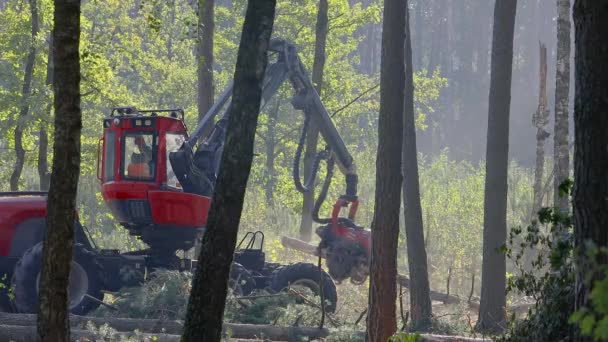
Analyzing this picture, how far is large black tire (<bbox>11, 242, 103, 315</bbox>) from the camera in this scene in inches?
577

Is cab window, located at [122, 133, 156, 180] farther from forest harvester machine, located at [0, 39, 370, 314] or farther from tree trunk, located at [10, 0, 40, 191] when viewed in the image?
tree trunk, located at [10, 0, 40, 191]

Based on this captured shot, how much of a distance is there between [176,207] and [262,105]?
2.98 metres

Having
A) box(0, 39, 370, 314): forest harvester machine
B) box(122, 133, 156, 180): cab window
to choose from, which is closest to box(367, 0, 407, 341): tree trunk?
box(0, 39, 370, 314): forest harvester machine

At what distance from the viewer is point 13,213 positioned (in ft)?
51.3

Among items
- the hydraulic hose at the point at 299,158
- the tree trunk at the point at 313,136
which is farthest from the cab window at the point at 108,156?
the tree trunk at the point at 313,136

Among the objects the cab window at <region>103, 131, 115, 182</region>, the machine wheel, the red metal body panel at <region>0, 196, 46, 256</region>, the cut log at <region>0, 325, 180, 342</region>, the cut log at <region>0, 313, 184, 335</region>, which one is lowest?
the cut log at <region>0, 325, 180, 342</region>

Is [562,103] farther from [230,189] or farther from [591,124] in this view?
[591,124]

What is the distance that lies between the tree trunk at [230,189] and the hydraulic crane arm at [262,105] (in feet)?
26.8

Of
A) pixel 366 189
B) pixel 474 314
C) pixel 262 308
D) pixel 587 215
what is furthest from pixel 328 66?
pixel 587 215

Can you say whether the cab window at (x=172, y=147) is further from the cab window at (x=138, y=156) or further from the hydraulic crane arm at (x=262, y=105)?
the cab window at (x=138, y=156)

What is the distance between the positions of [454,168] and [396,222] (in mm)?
42404

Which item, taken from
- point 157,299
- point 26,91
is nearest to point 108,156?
point 157,299

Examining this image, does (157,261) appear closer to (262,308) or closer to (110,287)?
(110,287)

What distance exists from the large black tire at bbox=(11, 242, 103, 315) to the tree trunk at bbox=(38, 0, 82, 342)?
253 inches
